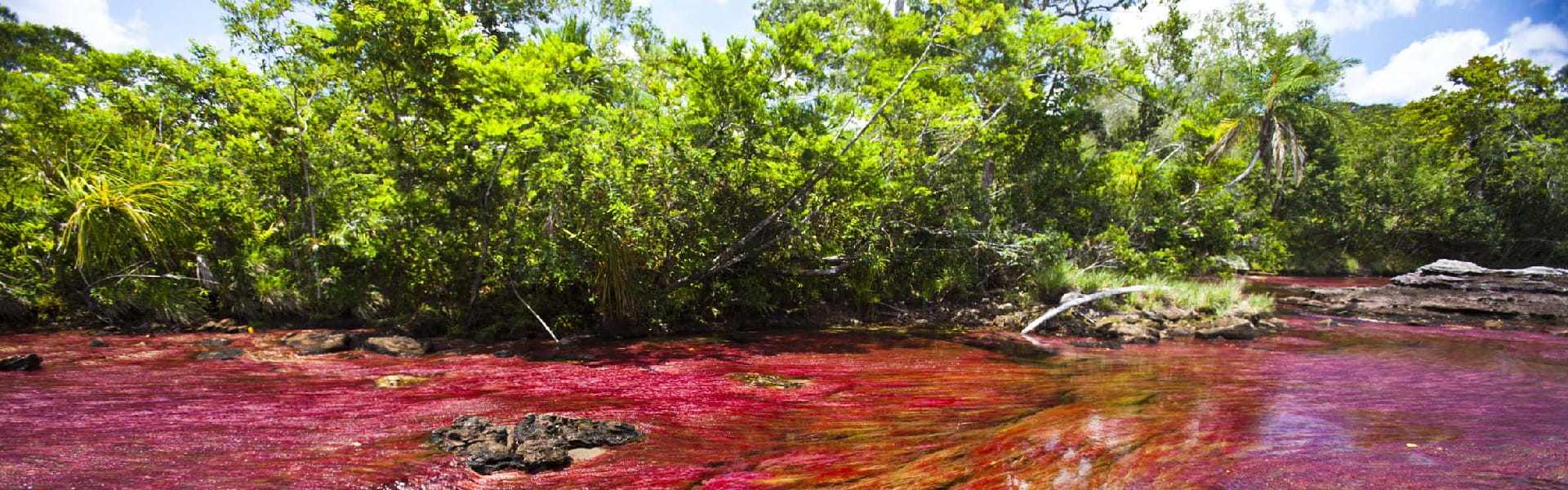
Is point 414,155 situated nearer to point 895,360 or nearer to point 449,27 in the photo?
point 449,27

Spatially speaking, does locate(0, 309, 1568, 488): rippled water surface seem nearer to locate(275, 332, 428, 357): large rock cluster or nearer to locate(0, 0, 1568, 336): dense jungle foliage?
locate(275, 332, 428, 357): large rock cluster

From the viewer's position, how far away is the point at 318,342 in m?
7.57

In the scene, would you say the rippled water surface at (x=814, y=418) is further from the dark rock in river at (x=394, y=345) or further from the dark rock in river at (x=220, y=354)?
the dark rock in river at (x=394, y=345)

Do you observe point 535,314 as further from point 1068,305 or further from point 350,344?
point 1068,305

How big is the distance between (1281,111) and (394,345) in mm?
22912

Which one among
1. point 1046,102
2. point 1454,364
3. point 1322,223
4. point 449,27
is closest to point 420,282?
point 449,27

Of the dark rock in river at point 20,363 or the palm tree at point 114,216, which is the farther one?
the palm tree at point 114,216

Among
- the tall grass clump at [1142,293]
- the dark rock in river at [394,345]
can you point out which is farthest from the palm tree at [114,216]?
the tall grass clump at [1142,293]

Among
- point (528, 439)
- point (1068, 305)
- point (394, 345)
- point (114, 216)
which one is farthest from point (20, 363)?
point (1068, 305)

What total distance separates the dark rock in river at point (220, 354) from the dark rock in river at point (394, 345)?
1.12 metres

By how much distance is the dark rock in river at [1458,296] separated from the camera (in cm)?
1340

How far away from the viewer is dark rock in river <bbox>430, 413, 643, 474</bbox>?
A: 3.40 metres

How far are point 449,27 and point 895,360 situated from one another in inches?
237

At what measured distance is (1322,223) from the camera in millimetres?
25547
